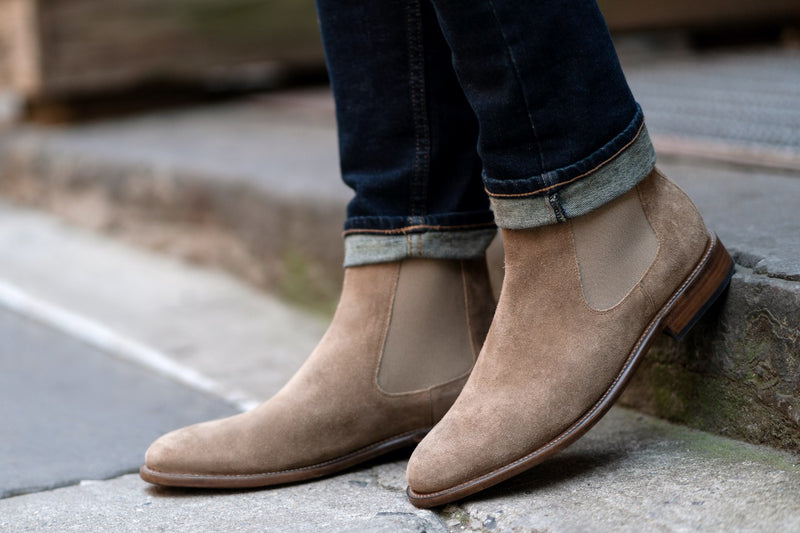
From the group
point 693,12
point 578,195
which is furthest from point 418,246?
point 693,12

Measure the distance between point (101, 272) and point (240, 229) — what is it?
325 millimetres

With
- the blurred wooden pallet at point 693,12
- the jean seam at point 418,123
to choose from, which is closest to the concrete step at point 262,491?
the jean seam at point 418,123

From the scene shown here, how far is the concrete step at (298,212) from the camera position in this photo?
77cm

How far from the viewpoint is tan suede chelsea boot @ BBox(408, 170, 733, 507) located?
73 cm

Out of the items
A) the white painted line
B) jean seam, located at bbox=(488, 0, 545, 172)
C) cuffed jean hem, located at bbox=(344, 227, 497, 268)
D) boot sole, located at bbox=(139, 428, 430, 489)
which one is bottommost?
the white painted line

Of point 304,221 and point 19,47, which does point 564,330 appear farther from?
point 19,47

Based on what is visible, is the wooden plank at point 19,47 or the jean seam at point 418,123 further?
the wooden plank at point 19,47

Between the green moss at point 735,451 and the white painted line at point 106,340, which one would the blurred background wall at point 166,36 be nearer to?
the white painted line at point 106,340

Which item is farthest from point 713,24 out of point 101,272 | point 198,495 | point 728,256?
point 198,495

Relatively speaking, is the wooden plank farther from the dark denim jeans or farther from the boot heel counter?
the boot heel counter

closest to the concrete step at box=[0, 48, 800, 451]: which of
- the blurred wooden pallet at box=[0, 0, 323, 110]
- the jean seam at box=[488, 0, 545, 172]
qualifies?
the blurred wooden pallet at box=[0, 0, 323, 110]

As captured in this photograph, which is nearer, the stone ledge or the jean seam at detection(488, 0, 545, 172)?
the jean seam at detection(488, 0, 545, 172)

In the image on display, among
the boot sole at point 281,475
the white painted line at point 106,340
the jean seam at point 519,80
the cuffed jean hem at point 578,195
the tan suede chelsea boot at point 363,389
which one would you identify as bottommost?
the white painted line at point 106,340

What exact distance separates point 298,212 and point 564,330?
2.55 ft
